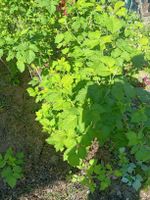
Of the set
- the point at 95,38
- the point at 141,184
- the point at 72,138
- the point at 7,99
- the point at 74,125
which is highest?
the point at 95,38

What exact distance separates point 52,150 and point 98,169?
0.99m

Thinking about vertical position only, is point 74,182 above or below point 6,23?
below

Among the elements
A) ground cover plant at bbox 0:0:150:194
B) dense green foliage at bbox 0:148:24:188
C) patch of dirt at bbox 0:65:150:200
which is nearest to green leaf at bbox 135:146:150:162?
ground cover plant at bbox 0:0:150:194

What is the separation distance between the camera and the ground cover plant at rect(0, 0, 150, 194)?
265 centimetres

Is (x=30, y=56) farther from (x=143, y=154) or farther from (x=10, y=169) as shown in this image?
(x=143, y=154)

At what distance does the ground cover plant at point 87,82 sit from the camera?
8.71 feet

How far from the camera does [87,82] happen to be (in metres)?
2.78

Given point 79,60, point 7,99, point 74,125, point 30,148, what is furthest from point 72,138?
point 7,99

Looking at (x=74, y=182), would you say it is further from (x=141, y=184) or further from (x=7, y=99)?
(x=7, y=99)

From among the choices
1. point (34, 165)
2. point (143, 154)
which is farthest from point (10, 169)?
point (143, 154)

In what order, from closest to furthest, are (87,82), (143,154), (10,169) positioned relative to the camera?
(143,154)
(87,82)
(10,169)

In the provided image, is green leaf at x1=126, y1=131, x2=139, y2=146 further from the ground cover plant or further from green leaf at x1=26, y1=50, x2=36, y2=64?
green leaf at x1=26, y1=50, x2=36, y2=64

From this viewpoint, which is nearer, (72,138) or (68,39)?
(72,138)

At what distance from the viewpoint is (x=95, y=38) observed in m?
2.98
